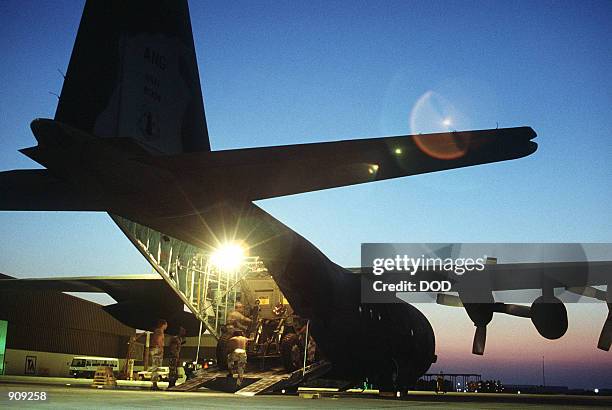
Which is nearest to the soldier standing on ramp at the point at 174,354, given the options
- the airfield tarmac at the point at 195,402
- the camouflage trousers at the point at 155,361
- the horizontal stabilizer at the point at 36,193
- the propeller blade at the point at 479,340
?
the camouflage trousers at the point at 155,361

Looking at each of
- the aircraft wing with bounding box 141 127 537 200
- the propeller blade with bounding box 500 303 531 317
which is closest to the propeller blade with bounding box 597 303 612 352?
the propeller blade with bounding box 500 303 531 317

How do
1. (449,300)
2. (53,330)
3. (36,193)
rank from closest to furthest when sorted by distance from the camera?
(36,193) → (449,300) → (53,330)

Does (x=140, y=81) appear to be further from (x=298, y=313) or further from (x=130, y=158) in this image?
(x=298, y=313)

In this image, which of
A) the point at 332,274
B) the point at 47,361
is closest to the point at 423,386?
the point at 332,274

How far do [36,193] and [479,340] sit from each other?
12166 mm

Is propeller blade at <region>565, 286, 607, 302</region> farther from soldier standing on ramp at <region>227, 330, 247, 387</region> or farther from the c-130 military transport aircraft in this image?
soldier standing on ramp at <region>227, 330, 247, 387</region>

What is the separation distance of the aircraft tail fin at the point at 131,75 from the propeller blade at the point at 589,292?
10.9 m

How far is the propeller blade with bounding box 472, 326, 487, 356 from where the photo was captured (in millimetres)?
16281

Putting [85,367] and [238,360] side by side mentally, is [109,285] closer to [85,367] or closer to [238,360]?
[238,360]

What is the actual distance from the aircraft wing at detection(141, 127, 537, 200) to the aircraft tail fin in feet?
4.67

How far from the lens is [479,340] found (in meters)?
16.4

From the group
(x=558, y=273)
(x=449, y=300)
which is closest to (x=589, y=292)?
(x=558, y=273)

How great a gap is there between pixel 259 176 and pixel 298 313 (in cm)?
640

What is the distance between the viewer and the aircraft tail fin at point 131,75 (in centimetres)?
901
